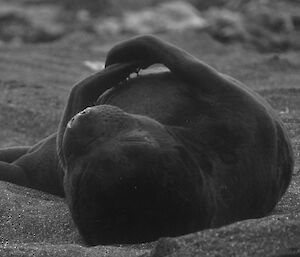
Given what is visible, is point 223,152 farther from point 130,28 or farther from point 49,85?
point 130,28

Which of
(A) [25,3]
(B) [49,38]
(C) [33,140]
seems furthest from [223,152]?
(A) [25,3]

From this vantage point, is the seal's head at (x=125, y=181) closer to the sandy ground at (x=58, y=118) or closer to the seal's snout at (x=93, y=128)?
the seal's snout at (x=93, y=128)

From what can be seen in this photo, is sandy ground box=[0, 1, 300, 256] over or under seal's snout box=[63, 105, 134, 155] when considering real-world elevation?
under

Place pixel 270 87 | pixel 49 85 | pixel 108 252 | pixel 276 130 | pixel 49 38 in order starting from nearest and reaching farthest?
pixel 108 252 → pixel 276 130 → pixel 270 87 → pixel 49 85 → pixel 49 38

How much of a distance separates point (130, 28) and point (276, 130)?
14.9 meters

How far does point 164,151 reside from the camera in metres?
3.39

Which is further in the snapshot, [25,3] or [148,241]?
[25,3]

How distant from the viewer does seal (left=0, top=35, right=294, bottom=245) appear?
3.31m

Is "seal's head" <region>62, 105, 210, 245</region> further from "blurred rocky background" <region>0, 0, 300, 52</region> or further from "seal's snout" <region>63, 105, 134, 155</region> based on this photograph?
"blurred rocky background" <region>0, 0, 300, 52</region>

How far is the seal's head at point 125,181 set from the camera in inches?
130

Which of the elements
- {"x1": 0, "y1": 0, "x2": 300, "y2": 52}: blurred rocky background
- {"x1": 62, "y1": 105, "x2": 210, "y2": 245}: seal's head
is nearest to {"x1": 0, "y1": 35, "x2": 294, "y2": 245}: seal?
{"x1": 62, "y1": 105, "x2": 210, "y2": 245}: seal's head

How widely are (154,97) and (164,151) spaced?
97cm

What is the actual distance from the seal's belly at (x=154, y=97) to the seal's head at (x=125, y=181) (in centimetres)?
55

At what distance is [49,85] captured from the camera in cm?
1013
